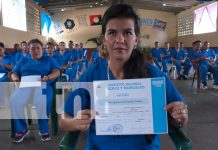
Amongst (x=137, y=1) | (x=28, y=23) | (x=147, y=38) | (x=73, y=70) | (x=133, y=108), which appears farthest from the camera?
(x=147, y=38)

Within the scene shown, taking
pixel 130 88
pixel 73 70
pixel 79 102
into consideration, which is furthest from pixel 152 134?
pixel 73 70

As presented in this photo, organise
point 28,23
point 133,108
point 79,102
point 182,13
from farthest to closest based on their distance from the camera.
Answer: point 182,13 < point 28,23 < point 79,102 < point 133,108

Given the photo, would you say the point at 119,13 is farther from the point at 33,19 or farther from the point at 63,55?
the point at 33,19

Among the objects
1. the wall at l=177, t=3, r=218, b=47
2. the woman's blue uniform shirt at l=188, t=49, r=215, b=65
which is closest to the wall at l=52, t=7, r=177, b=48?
the wall at l=177, t=3, r=218, b=47

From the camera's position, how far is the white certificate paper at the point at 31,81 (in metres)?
2.97

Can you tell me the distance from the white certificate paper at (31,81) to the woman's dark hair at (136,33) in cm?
203

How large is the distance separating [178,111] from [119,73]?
31 centimetres

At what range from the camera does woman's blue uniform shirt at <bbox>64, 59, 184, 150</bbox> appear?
1042 millimetres

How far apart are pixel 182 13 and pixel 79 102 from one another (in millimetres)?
13426

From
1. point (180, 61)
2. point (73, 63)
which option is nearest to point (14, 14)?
point (73, 63)

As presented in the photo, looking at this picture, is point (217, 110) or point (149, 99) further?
point (217, 110)

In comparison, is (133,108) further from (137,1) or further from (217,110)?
(137,1)

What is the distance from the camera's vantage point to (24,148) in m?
2.71

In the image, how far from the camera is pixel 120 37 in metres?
1.04
